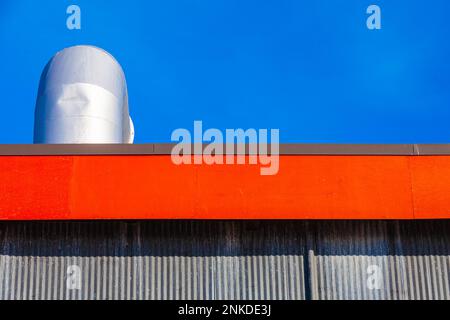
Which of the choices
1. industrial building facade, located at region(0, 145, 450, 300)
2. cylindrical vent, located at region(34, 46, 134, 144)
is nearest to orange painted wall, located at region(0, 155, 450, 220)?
industrial building facade, located at region(0, 145, 450, 300)

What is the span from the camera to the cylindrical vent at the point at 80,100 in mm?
11547

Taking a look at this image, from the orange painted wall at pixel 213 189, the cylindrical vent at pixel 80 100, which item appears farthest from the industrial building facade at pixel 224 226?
the cylindrical vent at pixel 80 100

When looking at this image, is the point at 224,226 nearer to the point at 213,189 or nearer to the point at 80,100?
the point at 213,189

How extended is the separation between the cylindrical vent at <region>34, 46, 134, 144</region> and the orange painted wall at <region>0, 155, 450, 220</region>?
3.74m

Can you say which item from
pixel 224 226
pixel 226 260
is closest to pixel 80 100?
pixel 224 226

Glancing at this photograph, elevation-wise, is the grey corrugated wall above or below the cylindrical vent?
below

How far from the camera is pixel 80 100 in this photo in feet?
39.0

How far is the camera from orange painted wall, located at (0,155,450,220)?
7.76 m

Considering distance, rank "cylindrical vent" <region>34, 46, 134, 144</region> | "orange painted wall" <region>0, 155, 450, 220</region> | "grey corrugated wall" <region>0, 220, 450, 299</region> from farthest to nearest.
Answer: "cylindrical vent" <region>34, 46, 134, 144</region>
"grey corrugated wall" <region>0, 220, 450, 299</region>
"orange painted wall" <region>0, 155, 450, 220</region>

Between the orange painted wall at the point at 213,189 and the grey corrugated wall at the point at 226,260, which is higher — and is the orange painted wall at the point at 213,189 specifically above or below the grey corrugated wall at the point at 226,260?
above

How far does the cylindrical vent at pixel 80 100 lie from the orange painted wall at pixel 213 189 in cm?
374

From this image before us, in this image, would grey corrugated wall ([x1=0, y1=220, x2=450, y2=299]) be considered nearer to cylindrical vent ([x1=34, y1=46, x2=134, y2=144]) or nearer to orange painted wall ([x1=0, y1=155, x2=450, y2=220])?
orange painted wall ([x1=0, y1=155, x2=450, y2=220])

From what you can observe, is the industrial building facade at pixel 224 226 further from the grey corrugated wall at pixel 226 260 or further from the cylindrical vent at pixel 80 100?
the cylindrical vent at pixel 80 100
